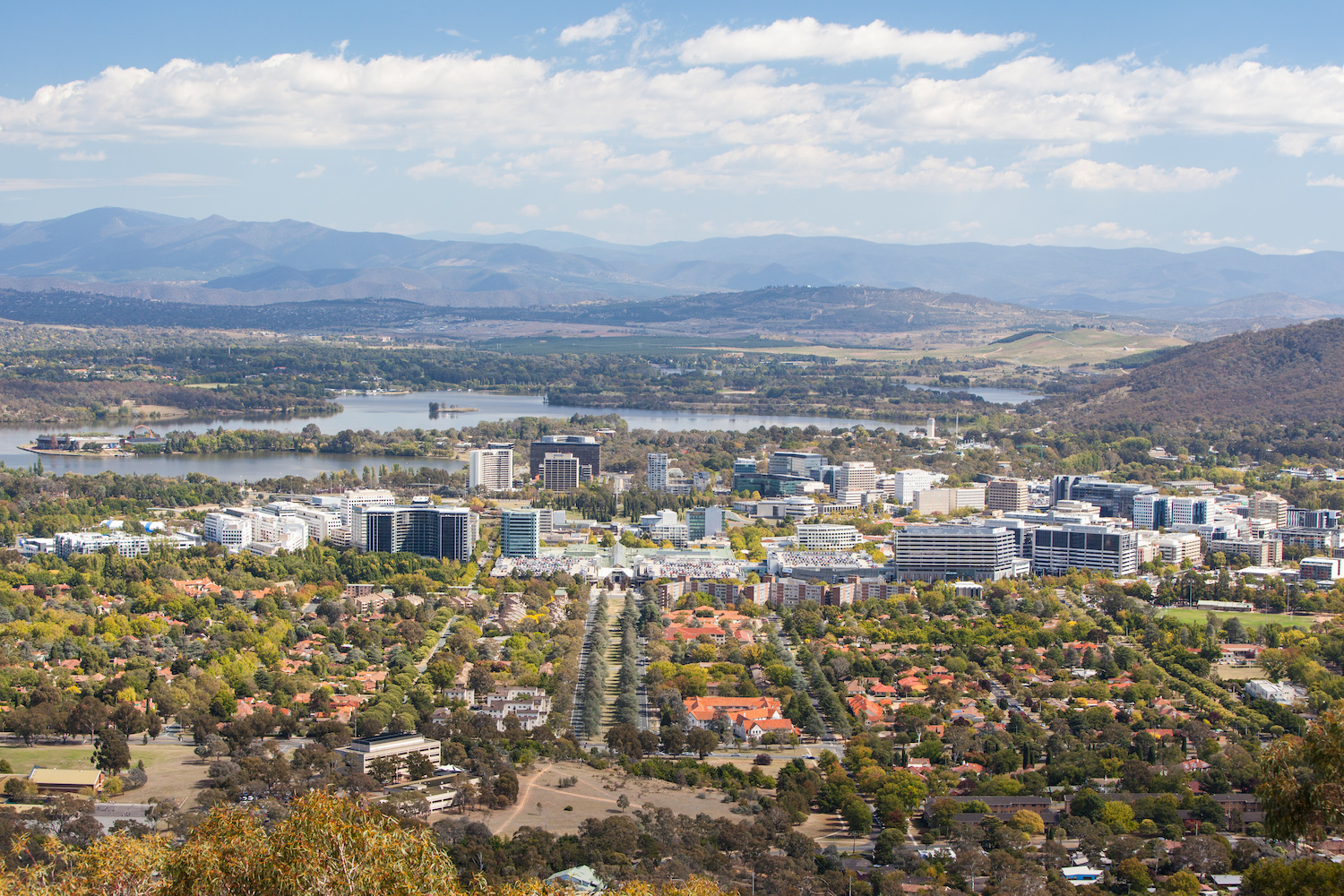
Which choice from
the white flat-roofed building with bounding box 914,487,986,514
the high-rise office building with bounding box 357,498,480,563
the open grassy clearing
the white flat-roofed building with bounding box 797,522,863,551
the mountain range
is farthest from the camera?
the mountain range

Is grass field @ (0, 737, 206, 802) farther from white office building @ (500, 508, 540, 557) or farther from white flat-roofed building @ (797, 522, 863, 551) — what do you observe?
white flat-roofed building @ (797, 522, 863, 551)

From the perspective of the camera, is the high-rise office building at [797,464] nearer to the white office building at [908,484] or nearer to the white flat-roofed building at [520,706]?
the white office building at [908,484]

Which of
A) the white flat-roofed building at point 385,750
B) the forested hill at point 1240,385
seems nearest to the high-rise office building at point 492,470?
the white flat-roofed building at point 385,750

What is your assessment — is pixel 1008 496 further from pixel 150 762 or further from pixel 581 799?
pixel 150 762

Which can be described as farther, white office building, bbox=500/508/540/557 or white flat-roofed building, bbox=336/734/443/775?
white office building, bbox=500/508/540/557

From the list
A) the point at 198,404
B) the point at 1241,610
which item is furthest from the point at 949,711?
the point at 198,404

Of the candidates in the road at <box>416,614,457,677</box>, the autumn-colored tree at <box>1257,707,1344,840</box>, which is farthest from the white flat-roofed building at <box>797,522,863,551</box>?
the autumn-colored tree at <box>1257,707,1344,840</box>
